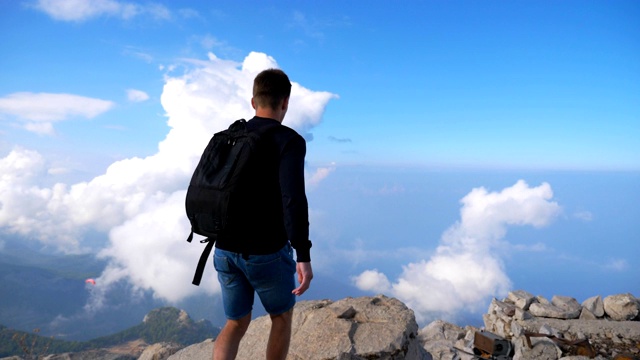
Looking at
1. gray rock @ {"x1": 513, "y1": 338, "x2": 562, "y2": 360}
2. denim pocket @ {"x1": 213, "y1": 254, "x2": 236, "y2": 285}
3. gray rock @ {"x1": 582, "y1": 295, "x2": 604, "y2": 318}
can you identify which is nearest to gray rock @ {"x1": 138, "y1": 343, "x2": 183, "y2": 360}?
denim pocket @ {"x1": 213, "y1": 254, "x2": 236, "y2": 285}

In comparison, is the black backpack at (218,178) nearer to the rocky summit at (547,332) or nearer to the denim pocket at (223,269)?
the denim pocket at (223,269)

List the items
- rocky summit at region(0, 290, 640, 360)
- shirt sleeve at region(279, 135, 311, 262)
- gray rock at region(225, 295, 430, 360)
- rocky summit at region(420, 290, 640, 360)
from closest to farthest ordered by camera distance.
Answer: shirt sleeve at region(279, 135, 311, 262) < gray rock at region(225, 295, 430, 360) < rocky summit at region(0, 290, 640, 360) < rocky summit at region(420, 290, 640, 360)

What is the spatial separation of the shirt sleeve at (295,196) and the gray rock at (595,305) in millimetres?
11561

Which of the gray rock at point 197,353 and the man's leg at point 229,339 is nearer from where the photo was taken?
the man's leg at point 229,339

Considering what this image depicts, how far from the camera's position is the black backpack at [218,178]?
3.25 metres

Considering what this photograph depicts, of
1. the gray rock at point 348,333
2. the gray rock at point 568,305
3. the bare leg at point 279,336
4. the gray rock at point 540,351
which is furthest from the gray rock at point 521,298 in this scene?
the bare leg at point 279,336

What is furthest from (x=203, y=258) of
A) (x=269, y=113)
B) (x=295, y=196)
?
(x=269, y=113)

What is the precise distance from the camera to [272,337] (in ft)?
12.5

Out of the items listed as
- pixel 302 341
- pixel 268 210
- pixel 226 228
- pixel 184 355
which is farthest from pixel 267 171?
pixel 184 355

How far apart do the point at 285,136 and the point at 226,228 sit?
99 cm

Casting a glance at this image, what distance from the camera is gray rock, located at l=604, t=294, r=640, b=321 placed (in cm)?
1050

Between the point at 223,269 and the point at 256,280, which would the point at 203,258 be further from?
the point at 256,280

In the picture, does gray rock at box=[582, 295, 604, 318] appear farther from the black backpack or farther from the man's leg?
the black backpack

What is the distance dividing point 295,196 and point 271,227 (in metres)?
0.39
